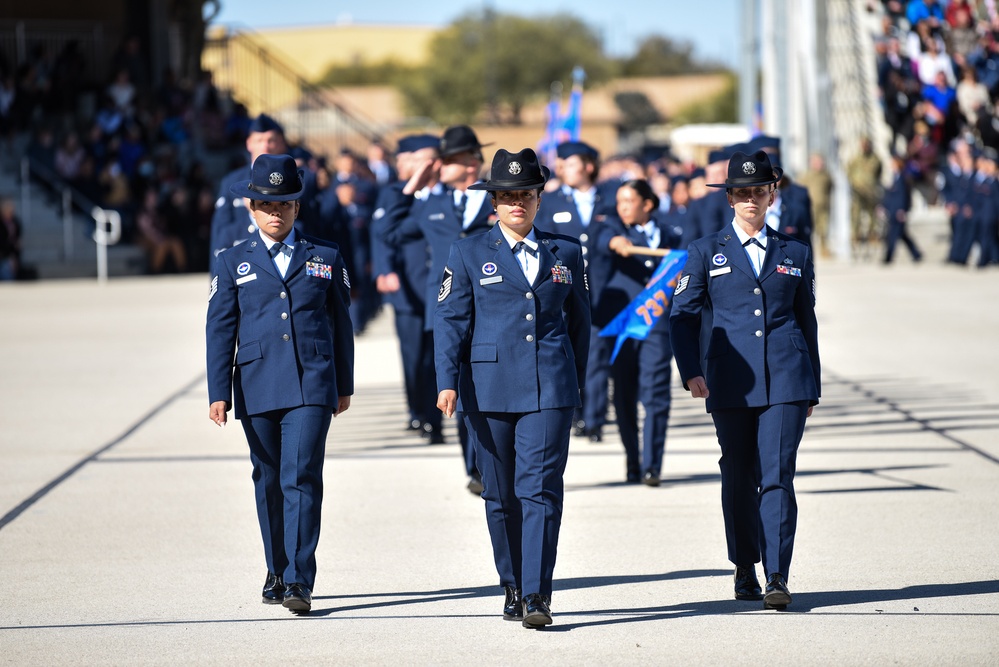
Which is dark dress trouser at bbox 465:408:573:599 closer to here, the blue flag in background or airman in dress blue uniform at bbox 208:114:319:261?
airman in dress blue uniform at bbox 208:114:319:261

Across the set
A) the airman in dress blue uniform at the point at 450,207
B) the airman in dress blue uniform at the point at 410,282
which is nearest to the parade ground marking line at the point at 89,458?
the airman in dress blue uniform at the point at 410,282

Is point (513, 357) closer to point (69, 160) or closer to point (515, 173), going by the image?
point (515, 173)

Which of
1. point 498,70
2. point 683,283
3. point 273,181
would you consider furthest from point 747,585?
point 498,70

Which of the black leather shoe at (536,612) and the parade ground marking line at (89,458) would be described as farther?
the parade ground marking line at (89,458)

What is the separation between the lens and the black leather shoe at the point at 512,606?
5969 mm

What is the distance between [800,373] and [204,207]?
25052 mm

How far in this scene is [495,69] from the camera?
304 ft

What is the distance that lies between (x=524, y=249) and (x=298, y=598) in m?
1.59

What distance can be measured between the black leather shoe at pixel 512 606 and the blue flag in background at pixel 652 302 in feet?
10.5

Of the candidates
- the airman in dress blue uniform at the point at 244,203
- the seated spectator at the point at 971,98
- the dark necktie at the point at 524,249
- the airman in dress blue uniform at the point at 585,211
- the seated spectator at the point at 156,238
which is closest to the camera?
the dark necktie at the point at 524,249

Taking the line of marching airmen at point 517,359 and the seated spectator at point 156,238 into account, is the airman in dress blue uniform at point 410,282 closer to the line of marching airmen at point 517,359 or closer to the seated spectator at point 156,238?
the line of marching airmen at point 517,359

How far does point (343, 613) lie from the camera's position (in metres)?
6.13

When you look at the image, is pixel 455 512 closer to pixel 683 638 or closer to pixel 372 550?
pixel 372 550

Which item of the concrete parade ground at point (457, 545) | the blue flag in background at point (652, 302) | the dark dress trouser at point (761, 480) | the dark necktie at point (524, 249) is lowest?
the concrete parade ground at point (457, 545)
